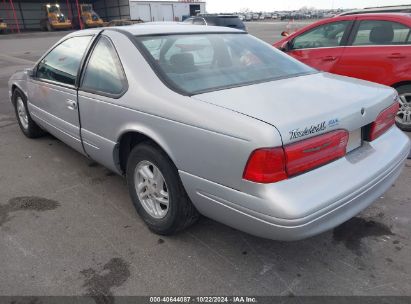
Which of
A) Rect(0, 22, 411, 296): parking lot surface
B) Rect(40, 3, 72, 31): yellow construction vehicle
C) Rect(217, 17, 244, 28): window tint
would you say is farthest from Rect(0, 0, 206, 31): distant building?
Rect(0, 22, 411, 296): parking lot surface

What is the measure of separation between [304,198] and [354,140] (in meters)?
0.72

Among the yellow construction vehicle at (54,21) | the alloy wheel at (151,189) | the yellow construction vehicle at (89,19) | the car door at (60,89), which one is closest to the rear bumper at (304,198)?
the alloy wheel at (151,189)

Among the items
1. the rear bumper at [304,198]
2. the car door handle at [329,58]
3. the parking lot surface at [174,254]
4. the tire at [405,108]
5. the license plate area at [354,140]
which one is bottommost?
the parking lot surface at [174,254]

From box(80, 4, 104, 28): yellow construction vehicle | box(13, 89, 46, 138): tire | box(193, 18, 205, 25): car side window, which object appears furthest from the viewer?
box(80, 4, 104, 28): yellow construction vehicle

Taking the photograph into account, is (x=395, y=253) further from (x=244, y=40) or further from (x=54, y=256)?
(x=54, y=256)

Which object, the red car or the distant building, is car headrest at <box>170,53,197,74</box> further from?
the distant building

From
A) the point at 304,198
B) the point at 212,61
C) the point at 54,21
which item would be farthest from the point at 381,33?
the point at 54,21

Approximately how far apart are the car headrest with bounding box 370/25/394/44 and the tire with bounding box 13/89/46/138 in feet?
15.6

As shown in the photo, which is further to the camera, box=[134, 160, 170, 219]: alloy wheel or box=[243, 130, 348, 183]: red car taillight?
box=[134, 160, 170, 219]: alloy wheel

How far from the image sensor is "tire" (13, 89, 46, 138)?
4891mm

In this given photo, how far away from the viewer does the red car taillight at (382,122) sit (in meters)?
2.55

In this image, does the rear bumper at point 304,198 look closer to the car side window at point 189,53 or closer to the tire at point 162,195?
the tire at point 162,195

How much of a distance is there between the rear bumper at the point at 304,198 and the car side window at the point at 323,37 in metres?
3.42

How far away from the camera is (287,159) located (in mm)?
2000
